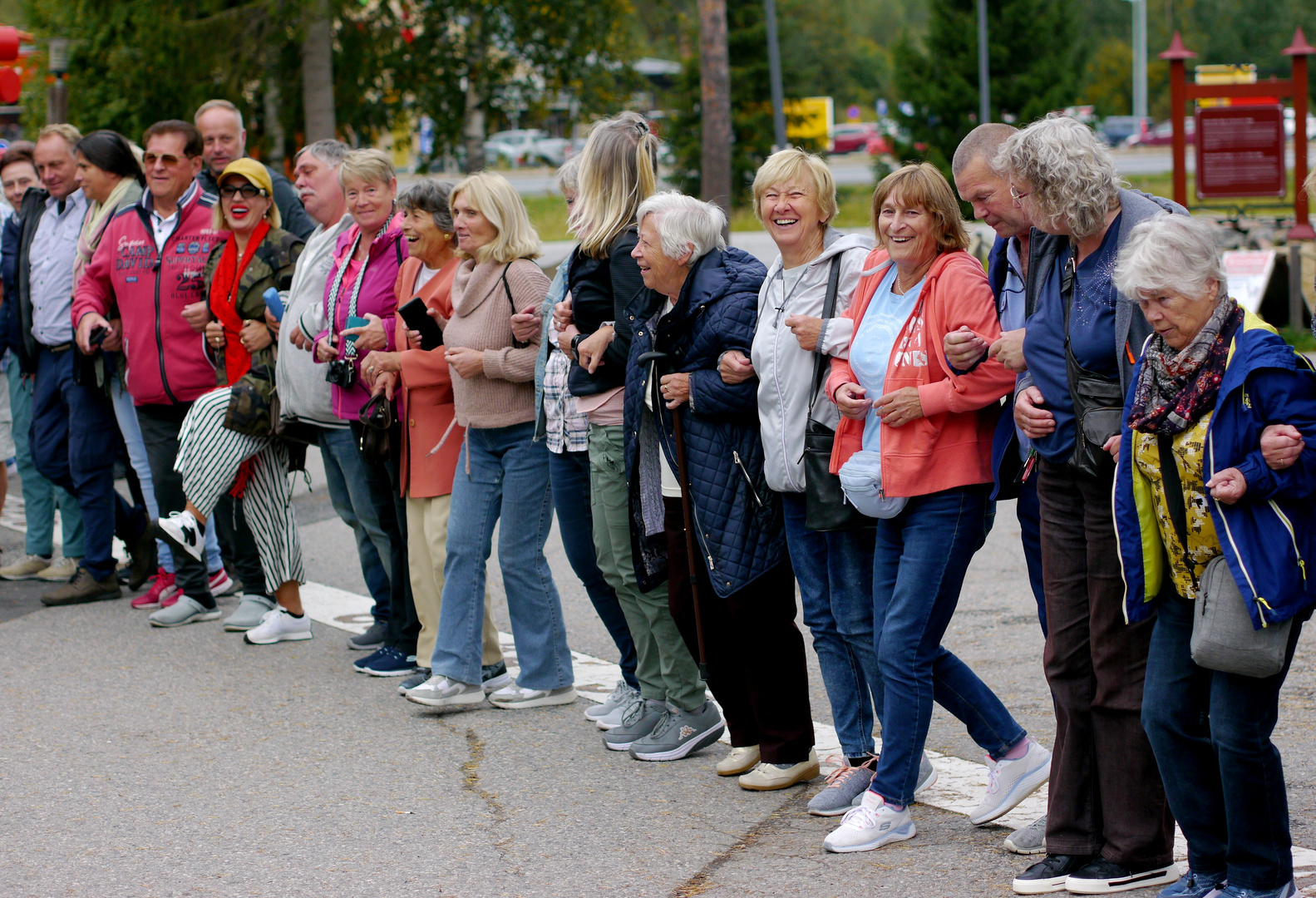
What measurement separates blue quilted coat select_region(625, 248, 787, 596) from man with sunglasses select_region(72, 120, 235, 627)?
3011mm

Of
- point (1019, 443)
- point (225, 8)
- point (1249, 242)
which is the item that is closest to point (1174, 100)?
point (1249, 242)

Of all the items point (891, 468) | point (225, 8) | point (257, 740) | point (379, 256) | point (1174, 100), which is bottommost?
point (257, 740)

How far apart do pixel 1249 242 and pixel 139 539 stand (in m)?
15.3

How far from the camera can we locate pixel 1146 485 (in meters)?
3.32

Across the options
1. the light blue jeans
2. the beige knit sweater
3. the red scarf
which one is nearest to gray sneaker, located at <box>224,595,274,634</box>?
the light blue jeans

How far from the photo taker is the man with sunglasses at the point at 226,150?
7.21 m

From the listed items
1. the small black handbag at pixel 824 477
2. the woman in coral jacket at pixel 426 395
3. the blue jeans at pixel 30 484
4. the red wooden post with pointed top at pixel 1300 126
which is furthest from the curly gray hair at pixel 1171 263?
the red wooden post with pointed top at pixel 1300 126

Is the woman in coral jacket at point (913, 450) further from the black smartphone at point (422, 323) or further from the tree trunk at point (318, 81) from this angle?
the tree trunk at point (318, 81)

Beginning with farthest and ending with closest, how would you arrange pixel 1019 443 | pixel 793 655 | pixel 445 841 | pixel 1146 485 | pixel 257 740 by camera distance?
pixel 257 740 → pixel 793 655 → pixel 445 841 → pixel 1019 443 → pixel 1146 485

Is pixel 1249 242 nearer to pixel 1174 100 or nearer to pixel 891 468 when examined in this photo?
pixel 1174 100

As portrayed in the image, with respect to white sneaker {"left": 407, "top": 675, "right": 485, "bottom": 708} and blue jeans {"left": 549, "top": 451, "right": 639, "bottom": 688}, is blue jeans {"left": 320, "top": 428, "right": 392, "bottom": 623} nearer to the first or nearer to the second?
white sneaker {"left": 407, "top": 675, "right": 485, "bottom": 708}

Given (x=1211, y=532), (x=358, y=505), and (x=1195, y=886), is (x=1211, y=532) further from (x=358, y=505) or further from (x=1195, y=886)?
(x=358, y=505)

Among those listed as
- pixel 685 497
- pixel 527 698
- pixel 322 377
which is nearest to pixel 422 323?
pixel 322 377

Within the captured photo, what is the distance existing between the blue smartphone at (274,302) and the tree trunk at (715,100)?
1419cm
